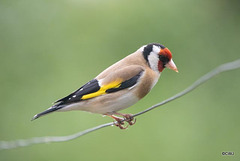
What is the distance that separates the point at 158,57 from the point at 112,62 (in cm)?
288

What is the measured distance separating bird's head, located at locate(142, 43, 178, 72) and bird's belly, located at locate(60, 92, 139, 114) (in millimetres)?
363

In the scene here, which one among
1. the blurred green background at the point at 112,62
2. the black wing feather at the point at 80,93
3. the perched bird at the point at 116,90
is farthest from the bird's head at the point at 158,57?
the blurred green background at the point at 112,62

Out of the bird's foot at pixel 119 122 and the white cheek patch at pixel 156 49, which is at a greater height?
the white cheek patch at pixel 156 49

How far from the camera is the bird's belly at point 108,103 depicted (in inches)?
144

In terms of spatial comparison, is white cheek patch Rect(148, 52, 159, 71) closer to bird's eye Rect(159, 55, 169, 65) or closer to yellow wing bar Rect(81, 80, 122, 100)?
bird's eye Rect(159, 55, 169, 65)

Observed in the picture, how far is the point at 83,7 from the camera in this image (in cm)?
802

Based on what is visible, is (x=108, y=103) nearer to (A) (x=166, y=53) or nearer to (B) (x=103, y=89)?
(B) (x=103, y=89)

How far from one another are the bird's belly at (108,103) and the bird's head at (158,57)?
363mm

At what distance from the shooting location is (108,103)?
3.68 m

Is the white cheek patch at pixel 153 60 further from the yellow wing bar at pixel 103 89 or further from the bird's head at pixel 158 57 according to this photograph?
the yellow wing bar at pixel 103 89

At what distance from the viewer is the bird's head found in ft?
12.4

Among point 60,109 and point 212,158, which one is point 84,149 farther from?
point 60,109

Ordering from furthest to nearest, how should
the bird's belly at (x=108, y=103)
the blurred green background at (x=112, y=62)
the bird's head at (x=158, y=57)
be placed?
the blurred green background at (x=112, y=62) < the bird's head at (x=158, y=57) < the bird's belly at (x=108, y=103)

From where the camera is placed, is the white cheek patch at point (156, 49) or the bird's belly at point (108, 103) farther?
the white cheek patch at point (156, 49)
